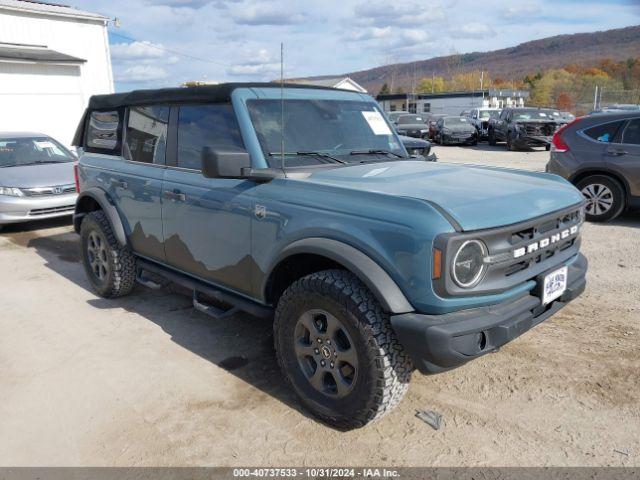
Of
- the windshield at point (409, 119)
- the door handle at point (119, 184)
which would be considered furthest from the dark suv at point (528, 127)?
the door handle at point (119, 184)

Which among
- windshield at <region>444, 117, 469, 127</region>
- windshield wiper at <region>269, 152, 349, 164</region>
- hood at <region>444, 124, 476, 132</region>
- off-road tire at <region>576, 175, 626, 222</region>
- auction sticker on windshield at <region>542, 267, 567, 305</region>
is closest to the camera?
auction sticker on windshield at <region>542, 267, 567, 305</region>

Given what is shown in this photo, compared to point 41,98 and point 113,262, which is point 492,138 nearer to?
point 41,98

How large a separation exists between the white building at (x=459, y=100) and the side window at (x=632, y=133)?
50789 millimetres

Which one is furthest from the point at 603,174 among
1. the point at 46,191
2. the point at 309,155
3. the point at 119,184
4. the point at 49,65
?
the point at 49,65

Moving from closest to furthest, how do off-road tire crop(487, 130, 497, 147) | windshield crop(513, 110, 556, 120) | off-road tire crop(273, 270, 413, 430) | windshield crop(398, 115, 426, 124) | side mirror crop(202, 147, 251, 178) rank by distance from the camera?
1. off-road tire crop(273, 270, 413, 430)
2. side mirror crop(202, 147, 251, 178)
3. windshield crop(513, 110, 556, 120)
4. off-road tire crop(487, 130, 497, 147)
5. windshield crop(398, 115, 426, 124)

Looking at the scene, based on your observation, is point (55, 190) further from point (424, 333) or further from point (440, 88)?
point (440, 88)

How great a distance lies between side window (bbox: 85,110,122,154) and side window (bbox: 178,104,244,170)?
1145mm

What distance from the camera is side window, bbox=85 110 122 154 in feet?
16.0

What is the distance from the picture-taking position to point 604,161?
24.6 feet

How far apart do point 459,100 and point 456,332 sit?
6343 centimetres

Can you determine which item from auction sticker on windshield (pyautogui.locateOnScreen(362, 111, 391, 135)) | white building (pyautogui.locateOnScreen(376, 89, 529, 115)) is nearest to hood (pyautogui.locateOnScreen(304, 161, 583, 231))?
auction sticker on windshield (pyautogui.locateOnScreen(362, 111, 391, 135))

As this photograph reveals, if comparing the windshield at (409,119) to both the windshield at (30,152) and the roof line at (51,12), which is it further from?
the windshield at (30,152)

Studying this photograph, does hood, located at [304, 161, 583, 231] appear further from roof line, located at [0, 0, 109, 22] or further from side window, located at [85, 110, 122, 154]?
roof line, located at [0, 0, 109, 22]

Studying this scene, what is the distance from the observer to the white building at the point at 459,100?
57812 millimetres
